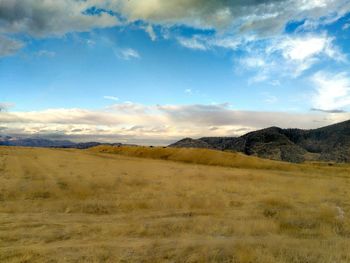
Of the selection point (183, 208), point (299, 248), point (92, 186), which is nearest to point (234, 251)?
point (299, 248)

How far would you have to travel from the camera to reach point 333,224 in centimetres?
1606

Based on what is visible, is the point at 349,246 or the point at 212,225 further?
the point at 212,225

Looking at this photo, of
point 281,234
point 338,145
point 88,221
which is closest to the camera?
point 281,234

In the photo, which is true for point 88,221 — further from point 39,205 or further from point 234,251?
point 234,251

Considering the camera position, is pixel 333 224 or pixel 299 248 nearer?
pixel 299 248

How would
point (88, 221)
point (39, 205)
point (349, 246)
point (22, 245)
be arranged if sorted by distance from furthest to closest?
point (39, 205) → point (88, 221) → point (349, 246) → point (22, 245)

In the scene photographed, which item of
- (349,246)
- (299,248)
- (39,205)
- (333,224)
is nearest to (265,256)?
(299,248)

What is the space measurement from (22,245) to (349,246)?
11223 millimetres

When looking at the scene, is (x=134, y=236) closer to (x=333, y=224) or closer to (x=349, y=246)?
(x=349, y=246)

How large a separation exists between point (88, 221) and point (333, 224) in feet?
37.0

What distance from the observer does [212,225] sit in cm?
1485

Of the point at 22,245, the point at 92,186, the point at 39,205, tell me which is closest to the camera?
the point at 22,245

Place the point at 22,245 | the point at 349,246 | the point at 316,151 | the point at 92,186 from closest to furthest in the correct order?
the point at 22,245 → the point at 349,246 → the point at 92,186 → the point at 316,151

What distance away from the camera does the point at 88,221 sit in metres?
15.2
